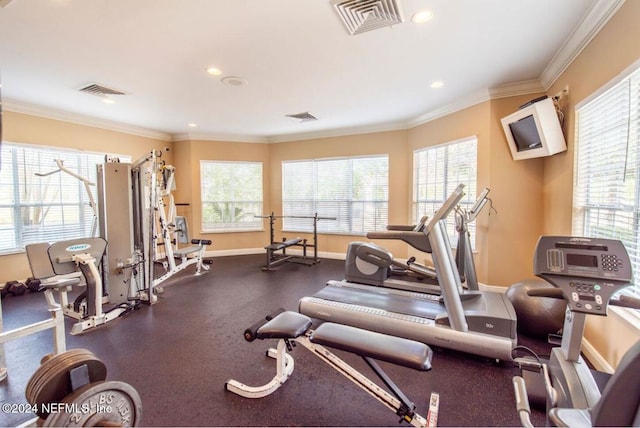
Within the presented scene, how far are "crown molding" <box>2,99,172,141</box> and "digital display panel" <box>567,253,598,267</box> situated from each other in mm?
6067

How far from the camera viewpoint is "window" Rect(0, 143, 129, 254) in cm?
399

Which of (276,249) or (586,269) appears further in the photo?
(276,249)

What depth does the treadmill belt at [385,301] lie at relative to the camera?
279 cm

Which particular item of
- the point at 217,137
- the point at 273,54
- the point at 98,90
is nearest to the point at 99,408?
the point at 273,54

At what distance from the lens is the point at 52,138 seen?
4.34 metres

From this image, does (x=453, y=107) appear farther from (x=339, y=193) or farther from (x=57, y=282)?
(x=57, y=282)

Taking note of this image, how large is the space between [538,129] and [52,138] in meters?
6.26

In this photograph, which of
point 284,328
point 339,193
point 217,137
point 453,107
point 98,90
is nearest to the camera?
point 284,328

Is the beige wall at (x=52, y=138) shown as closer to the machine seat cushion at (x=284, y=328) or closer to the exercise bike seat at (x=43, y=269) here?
the exercise bike seat at (x=43, y=269)

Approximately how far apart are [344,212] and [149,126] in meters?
3.95

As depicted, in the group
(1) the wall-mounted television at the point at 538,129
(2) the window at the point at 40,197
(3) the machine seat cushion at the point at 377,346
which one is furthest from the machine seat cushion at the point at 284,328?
(2) the window at the point at 40,197

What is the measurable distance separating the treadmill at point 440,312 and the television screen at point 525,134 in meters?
1.57

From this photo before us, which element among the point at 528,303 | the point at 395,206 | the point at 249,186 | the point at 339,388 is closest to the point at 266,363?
the point at 339,388

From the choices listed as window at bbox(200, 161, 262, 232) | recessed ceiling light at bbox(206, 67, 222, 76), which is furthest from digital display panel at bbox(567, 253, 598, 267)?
window at bbox(200, 161, 262, 232)
